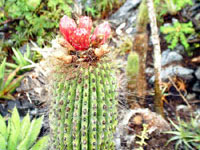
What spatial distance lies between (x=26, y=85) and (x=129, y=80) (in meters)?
1.74

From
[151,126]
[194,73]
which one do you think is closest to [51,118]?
[151,126]

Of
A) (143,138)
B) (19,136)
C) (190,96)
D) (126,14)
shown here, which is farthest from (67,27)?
(126,14)

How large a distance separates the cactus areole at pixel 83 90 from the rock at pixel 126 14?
11.4ft

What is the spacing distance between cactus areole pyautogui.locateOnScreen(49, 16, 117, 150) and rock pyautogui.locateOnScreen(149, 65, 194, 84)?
2.45 meters

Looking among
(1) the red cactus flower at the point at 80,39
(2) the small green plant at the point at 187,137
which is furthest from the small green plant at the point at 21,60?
(2) the small green plant at the point at 187,137

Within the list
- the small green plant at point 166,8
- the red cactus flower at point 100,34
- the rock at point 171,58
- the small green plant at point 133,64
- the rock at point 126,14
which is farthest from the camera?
the rock at point 126,14

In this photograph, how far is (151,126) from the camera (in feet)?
Answer: 10.0

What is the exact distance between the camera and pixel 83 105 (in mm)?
1835

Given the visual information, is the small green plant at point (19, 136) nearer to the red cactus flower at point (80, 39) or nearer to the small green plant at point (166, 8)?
the red cactus flower at point (80, 39)

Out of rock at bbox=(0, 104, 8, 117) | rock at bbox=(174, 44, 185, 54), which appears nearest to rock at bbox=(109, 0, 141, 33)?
rock at bbox=(174, 44, 185, 54)

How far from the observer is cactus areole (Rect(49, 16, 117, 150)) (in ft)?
6.08

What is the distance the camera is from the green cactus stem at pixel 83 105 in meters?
1.85

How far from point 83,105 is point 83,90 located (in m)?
0.12

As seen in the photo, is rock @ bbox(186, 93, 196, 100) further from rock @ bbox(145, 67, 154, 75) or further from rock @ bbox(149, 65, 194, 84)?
rock @ bbox(145, 67, 154, 75)
